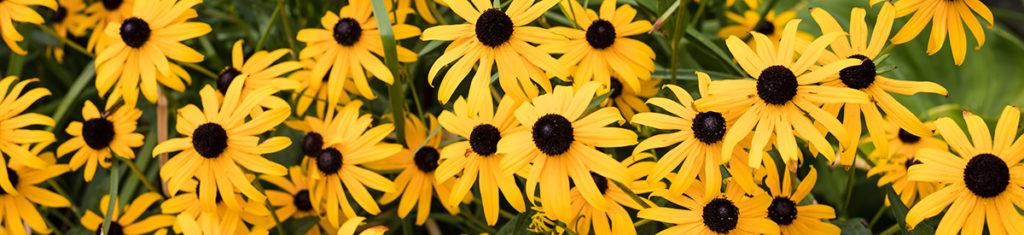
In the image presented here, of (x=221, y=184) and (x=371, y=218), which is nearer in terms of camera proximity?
(x=221, y=184)

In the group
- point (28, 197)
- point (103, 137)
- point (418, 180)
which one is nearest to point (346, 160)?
point (418, 180)

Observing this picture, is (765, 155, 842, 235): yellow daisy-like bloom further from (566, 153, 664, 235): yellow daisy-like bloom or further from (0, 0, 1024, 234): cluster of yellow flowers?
(566, 153, 664, 235): yellow daisy-like bloom

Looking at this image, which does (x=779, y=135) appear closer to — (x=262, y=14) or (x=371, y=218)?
(x=371, y=218)

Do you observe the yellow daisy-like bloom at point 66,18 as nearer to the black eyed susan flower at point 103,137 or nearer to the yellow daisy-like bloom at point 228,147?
the black eyed susan flower at point 103,137

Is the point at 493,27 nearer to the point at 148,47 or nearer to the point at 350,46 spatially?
the point at 350,46

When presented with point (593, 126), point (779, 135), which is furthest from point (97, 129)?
point (779, 135)

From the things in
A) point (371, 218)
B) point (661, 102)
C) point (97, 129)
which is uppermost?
point (661, 102)
